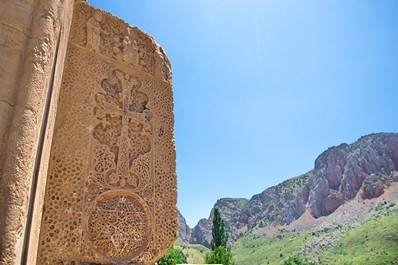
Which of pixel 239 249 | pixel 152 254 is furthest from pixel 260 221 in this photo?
pixel 152 254

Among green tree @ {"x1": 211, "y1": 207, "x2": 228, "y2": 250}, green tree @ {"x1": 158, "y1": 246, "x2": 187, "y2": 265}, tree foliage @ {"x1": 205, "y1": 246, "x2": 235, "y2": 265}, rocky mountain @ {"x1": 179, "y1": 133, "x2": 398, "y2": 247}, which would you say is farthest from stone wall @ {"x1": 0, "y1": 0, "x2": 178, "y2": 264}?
rocky mountain @ {"x1": 179, "y1": 133, "x2": 398, "y2": 247}

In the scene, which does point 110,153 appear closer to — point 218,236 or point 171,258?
point 171,258

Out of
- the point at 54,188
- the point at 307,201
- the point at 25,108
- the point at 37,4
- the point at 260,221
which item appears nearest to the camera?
the point at 25,108

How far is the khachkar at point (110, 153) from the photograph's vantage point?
3188 millimetres

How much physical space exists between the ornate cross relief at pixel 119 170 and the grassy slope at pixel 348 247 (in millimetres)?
43487

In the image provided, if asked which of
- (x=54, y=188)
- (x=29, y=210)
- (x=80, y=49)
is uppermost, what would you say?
(x=80, y=49)

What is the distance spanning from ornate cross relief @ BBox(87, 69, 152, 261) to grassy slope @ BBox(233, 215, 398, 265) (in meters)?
43.5

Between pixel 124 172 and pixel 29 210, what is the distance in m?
1.51

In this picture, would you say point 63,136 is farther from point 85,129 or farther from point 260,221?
point 260,221

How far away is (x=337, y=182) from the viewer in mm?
91750

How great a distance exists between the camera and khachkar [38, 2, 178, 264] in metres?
3.19

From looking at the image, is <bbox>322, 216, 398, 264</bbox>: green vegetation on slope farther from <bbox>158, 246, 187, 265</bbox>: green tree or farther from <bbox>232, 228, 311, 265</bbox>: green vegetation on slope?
<bbox>158, 246, 187, 265</bbox>: green tree

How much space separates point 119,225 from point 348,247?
57250 mm

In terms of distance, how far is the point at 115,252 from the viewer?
3.35 metres
